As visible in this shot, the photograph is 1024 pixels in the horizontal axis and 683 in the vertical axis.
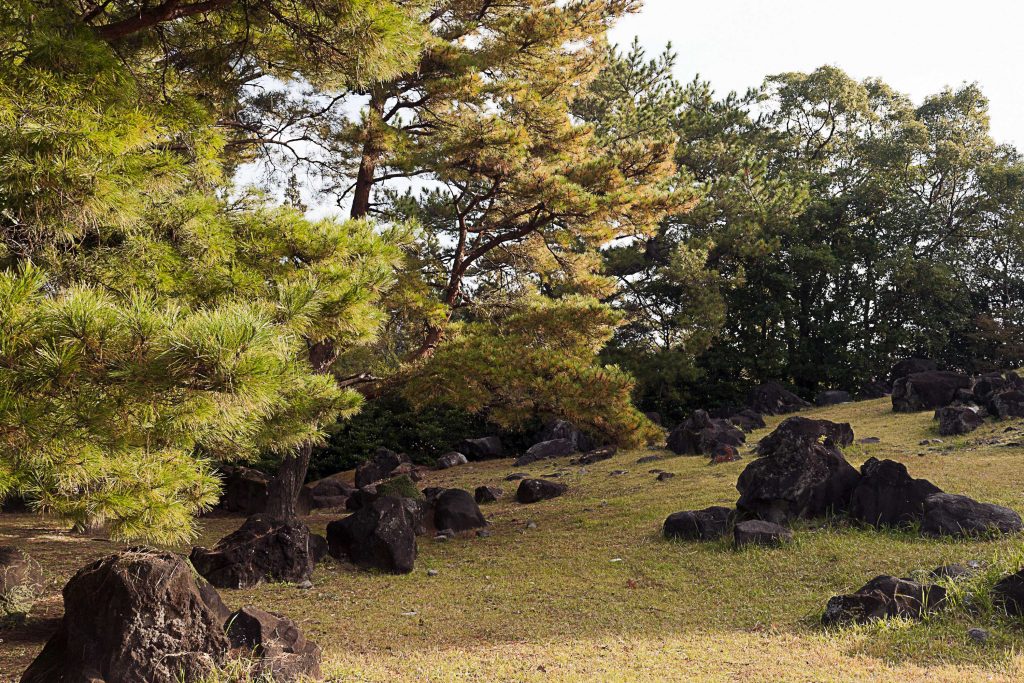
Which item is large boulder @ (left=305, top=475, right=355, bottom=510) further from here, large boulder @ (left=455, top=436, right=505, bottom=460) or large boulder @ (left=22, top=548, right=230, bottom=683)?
large boulder @ (left=22, top=548, right=230, bottom=683)

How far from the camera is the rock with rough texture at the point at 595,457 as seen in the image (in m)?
15.1

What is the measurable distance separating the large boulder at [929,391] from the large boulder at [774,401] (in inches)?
149

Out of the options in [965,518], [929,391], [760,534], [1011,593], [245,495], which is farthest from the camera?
[929,391]

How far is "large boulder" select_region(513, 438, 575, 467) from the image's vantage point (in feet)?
54.0

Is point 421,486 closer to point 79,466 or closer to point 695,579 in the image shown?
point 695,579

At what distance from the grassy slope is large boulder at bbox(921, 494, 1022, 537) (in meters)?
0.25

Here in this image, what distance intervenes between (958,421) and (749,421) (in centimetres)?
489

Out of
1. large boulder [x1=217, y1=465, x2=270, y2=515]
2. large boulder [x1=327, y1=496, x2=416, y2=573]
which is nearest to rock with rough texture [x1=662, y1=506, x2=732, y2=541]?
large boulder [x1=327, y1=496, x2=416, y2=573]

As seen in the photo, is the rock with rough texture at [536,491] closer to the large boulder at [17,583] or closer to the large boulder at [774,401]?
the large boulder at [17,583]

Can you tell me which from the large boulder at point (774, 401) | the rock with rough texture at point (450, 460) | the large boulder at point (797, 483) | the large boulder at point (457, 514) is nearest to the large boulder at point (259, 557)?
the large boulder at point (457, 514)

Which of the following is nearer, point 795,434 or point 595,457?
point 795,434

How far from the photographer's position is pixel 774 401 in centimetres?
2078

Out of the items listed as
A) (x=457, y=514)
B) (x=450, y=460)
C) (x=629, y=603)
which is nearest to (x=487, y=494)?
(x=457, y=514)

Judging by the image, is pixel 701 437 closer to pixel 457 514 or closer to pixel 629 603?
pixel 457 514
